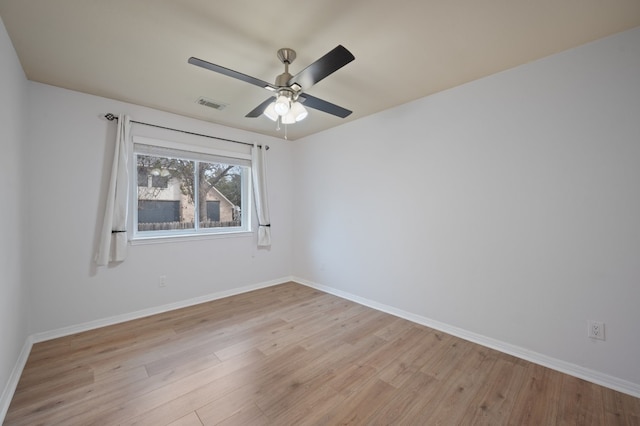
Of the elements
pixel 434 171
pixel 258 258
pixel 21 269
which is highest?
pixel 434 171

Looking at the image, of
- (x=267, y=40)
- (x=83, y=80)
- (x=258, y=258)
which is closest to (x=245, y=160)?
(x=258, y=258)

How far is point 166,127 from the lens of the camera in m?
3.21

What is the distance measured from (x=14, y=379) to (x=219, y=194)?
256 centimetres

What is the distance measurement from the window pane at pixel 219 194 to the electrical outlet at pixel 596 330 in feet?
13.0

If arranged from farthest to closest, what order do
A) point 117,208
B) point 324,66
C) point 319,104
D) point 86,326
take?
1. point 117,208
2. point 86,326
3. point 319,104
4. point 324,66

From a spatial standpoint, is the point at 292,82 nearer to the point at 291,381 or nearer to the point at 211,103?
the point at 211,103

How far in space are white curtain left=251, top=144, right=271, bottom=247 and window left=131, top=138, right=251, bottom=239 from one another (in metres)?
0.15

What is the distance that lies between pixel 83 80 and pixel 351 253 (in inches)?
133

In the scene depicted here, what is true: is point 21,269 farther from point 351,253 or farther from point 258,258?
point 351,253

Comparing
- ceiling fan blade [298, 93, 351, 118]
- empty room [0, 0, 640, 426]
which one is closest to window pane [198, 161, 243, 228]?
empty room [0, 0, 640, 426]

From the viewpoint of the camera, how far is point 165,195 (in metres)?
3.36

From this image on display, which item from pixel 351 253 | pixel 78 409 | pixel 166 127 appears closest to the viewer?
pixel 78 409

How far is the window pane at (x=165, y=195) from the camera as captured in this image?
3194 millimetres

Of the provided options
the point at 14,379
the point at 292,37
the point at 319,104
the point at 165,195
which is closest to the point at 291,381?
the point at 14,379
